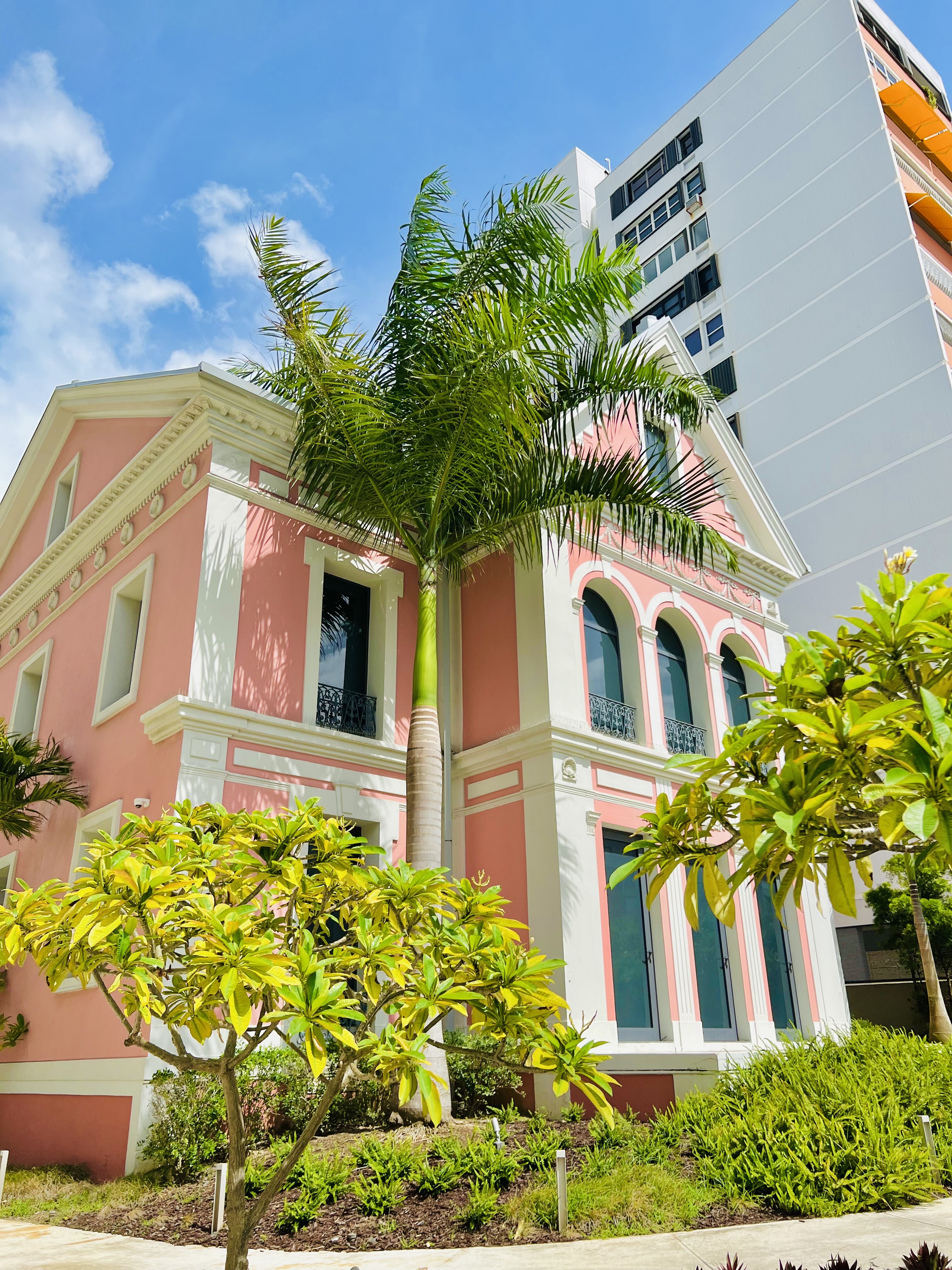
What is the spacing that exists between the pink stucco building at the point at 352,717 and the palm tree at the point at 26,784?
270mm

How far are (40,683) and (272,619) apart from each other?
22.9 ft

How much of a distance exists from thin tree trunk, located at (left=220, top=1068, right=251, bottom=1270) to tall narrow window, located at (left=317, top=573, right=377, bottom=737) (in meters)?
8.22

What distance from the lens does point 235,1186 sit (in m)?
4.14

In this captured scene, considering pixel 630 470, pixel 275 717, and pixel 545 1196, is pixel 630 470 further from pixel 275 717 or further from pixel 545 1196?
pixel 545 1196

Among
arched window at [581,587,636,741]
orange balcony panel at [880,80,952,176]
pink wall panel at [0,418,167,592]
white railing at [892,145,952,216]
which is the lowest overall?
arched window at [581,587,636,741]

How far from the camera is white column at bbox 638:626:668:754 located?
14.1 meters

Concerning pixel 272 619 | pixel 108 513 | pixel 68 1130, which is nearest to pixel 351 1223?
pixel 68 1130

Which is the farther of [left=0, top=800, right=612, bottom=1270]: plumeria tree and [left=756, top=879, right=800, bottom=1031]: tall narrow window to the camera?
[left=756, top=879, right=800, bottom=1031]: tall narrow window

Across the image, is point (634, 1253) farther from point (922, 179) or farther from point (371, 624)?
point (922, 179)

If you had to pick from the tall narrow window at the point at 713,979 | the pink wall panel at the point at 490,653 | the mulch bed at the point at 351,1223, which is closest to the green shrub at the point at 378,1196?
the mulch bed at the point at 351,1223

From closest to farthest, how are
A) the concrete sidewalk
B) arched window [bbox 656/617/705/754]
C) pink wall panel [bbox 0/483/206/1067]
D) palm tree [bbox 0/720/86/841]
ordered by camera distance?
the concrete sidewalk
pink wall panel [bbox 0/483/206/1067]
palm tree [bbox 0/720/86/841]
arched window [bbox 656/617/705/754]

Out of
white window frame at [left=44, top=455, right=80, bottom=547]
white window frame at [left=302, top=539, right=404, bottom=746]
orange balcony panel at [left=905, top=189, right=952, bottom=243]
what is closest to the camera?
white window frame at [left=302, top=539, right=404, bottom=746]

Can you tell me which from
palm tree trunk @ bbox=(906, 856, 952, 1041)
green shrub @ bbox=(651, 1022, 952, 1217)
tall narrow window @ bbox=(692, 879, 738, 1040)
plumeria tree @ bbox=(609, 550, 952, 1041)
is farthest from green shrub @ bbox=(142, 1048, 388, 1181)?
palm tree trunk @ bbox=(906, 856, 952, 1041)

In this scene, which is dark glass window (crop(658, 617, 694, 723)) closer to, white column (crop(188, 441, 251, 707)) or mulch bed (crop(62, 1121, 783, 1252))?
white column (crop(188, 441, 251, 707))
